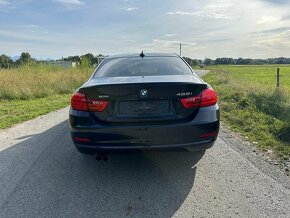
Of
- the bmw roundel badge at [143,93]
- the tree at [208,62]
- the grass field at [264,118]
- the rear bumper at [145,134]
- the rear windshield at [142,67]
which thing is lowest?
the grass field at [264,118]

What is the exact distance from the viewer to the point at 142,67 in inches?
167

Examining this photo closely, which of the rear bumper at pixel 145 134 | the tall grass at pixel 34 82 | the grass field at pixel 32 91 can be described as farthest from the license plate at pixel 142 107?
the tall grass at pixel 34 82

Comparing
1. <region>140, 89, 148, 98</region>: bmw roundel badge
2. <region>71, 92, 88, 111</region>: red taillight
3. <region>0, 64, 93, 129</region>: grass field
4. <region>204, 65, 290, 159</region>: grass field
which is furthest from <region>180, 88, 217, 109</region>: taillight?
<region>0, 64, 93, 129</region>: grass field

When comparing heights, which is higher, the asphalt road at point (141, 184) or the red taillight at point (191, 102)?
the red taillight at point (191, 102)

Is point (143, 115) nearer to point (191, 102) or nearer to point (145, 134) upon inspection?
point (145, 134)

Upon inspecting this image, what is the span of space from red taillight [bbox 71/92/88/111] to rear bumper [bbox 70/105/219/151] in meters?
0.06

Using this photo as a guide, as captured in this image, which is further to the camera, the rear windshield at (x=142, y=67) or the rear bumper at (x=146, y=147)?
the rear windshield at (x=142, y=67)

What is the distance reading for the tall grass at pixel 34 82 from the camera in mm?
12617

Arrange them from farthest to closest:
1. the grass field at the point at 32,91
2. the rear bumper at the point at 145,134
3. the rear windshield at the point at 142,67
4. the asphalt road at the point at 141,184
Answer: the grass field at the point at 32,91 → the rear windshield at the point at 142,67 → the rear bumper at the point at 145,134 → the asphalt road at the point at 141,184

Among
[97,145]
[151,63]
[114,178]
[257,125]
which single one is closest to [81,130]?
[97,145]

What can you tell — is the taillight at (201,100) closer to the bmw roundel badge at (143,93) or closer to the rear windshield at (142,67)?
the bmw roundel badge at (143,93)

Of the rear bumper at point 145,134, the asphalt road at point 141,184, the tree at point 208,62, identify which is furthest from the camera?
the tree at point 208,62

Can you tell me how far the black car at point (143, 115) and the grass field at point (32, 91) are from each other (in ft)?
16.5

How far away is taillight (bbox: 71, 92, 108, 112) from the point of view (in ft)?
10.7
